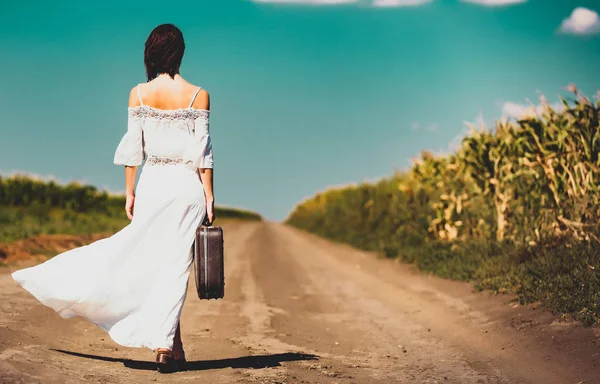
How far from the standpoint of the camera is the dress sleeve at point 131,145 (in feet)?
18.6

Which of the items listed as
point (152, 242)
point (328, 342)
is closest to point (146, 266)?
point (152, 242)

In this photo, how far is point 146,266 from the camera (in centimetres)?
575

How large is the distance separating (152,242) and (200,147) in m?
0.87

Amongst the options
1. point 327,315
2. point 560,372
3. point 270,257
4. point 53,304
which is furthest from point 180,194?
point 270,257

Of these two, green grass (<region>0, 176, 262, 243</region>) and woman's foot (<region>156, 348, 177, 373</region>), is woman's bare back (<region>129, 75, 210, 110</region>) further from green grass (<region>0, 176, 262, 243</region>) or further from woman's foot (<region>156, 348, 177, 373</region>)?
green grass (<region>0, 176, 262, 243</region>)

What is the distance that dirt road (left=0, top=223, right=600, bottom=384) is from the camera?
5758 millimetres

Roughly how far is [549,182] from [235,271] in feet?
22.3

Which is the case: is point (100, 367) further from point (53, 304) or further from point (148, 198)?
point (148, 198)

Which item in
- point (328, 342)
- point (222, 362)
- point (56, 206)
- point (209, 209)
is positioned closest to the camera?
point (209, 209)

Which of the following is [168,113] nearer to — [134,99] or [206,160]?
[134,99]

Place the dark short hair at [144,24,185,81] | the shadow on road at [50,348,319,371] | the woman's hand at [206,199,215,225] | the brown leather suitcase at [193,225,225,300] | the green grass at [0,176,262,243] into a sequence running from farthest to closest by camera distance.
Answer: the green grass at [0,176,262,243], the shadow on road at [50,348,319,371], the woman's hand at [206,199,215,225], the dark short hair at [144,24,185,81], the brown leather suitcase at [193,225,225,300]

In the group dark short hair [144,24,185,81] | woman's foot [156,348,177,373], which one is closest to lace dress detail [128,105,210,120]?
dark short hair [144,24,185,81]

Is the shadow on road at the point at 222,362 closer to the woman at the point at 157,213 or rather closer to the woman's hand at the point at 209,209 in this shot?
the woman at the point at 157,213

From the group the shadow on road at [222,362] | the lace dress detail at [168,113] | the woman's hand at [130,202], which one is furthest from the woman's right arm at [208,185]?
the shadow on road at [222,362]
